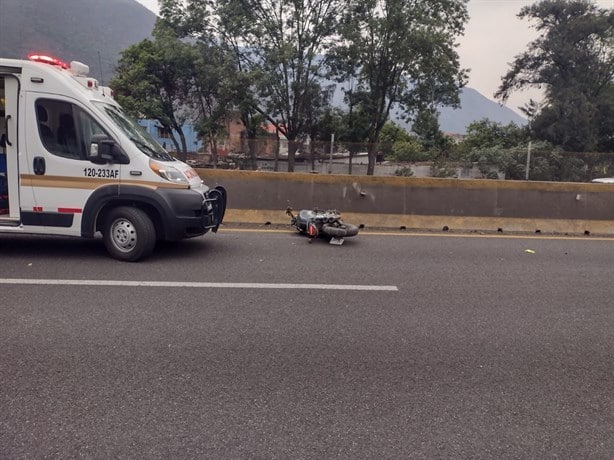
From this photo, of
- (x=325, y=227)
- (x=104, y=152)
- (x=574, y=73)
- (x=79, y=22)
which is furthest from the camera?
(x=79, y=22)

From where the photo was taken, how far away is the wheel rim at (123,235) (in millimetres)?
6785

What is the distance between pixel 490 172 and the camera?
17.1 meters

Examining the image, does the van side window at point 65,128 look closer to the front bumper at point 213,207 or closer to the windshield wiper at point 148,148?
the windshield wiper at point 148,148

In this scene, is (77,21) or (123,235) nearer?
(123,235)

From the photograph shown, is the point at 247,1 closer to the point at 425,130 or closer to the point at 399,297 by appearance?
the point at 425,130

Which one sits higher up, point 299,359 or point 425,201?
point 425,201

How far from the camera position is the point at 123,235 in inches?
269

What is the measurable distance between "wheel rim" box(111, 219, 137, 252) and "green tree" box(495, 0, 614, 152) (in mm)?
40136

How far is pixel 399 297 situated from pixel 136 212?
3.50 metres

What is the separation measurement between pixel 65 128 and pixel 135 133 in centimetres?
87

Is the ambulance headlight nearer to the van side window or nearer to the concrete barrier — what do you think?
the van side window

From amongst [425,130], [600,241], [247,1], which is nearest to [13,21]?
[247,1]

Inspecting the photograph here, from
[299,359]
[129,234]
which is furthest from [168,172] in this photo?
[299,359]

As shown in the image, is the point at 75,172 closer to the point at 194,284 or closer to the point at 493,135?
the point at 194,284
